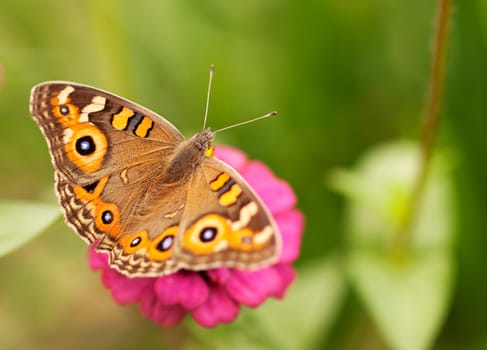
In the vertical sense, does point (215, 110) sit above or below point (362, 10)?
below

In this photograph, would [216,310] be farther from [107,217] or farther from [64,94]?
[64,94]

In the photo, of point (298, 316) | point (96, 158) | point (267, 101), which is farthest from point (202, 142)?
point (267, 101)

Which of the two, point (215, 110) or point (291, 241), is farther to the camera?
point (215, 110)

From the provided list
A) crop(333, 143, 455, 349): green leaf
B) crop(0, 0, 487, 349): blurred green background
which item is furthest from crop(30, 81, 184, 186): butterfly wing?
crop(0, 0, 487, 349): blurred green background

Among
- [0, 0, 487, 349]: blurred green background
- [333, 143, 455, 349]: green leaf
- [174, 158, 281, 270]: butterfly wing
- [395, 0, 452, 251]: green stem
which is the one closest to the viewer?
[174, 158, 281, 270]: butterfly wing

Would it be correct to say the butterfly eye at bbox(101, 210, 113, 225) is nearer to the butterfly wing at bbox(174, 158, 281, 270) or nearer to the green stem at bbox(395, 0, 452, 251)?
the butterfly wing at bbox(174, 158, 281, 270)

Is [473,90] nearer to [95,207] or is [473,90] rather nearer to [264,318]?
[264,318]

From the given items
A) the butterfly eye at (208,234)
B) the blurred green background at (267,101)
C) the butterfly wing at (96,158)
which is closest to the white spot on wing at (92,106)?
the butterfly wing at (96,158)

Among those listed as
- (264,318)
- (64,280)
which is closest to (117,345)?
(64,280)
